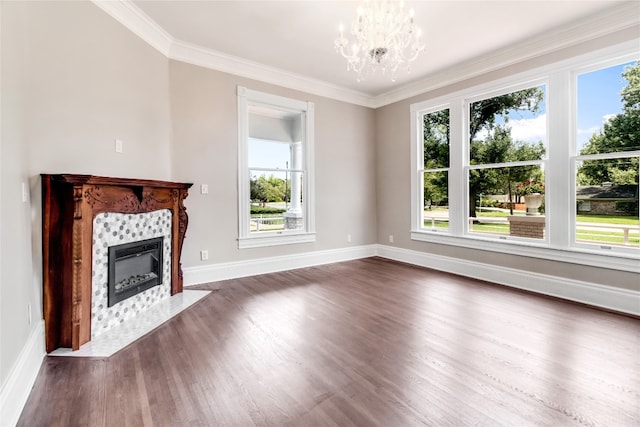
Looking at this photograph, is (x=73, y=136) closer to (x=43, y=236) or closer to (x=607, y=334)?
(x=43, y=236)

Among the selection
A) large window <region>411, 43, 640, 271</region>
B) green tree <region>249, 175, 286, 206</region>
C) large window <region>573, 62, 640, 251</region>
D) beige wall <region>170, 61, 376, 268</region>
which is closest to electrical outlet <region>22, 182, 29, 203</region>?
beige wall <region>170, 61, 376, 268</region>

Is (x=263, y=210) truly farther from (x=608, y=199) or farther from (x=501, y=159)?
(x=608, y=199)

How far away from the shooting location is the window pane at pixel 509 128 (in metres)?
3.76

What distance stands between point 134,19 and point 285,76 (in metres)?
2.03

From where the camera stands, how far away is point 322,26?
329cm

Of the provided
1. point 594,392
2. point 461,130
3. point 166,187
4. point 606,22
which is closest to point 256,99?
point 166,187

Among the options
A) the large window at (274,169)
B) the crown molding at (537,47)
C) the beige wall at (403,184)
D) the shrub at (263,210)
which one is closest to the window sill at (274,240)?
the large window at (274,169)

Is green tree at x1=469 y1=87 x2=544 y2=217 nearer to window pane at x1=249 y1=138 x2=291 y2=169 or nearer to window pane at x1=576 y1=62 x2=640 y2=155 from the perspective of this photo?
window pane at x1=576 y1=62 x2=640 y2=155

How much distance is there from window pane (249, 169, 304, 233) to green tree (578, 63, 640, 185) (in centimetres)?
370

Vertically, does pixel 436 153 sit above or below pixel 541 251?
above

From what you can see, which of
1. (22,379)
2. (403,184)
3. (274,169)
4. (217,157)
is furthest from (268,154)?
(22,379)

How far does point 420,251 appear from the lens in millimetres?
5098

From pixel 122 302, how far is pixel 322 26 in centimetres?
339

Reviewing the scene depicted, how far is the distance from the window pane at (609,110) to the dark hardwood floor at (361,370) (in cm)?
176
